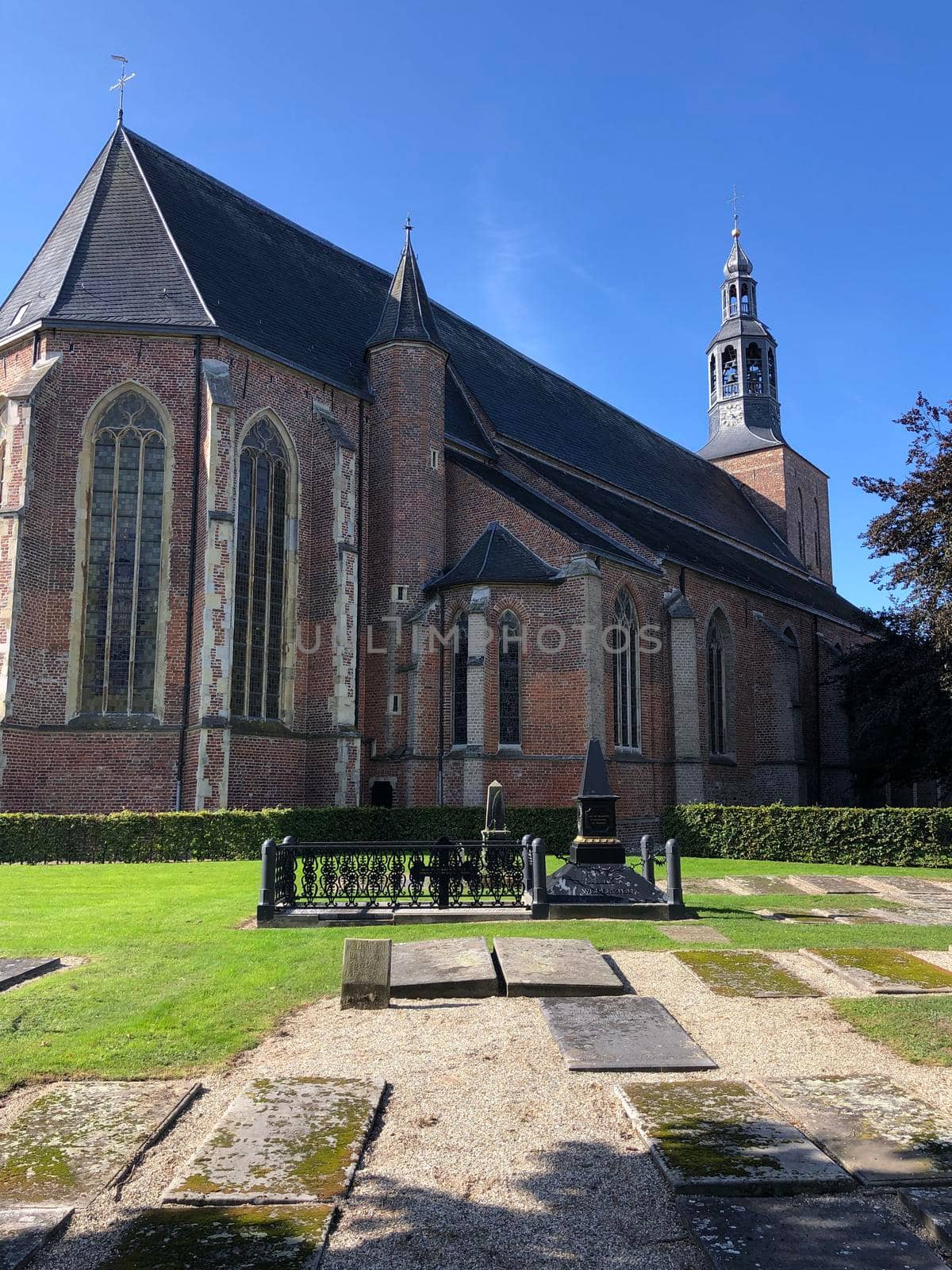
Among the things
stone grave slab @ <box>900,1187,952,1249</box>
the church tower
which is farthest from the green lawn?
the church tower

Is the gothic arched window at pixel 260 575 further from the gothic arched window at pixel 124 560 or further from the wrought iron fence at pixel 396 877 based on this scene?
the wrought iron fence at pixel 396 877

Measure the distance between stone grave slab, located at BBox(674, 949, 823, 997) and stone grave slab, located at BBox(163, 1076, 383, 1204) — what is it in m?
3.46

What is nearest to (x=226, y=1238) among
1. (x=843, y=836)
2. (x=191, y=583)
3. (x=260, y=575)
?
(x=191, y=583)

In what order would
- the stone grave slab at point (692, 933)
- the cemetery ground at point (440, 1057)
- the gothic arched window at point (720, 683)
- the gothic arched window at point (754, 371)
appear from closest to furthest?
the cemetery ground at point (440, 1057)
the stone grave slab at point (692, 933)
the gothic arched window at point (720, 683)
the gothic arched window at point (754, 371)

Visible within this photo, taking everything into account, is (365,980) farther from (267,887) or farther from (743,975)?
(267,887)

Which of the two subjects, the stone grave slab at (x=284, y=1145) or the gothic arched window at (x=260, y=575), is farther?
the gothic arched window at (x=260, y=575)

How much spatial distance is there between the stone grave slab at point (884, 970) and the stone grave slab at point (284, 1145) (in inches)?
168

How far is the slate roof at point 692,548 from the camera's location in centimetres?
2747

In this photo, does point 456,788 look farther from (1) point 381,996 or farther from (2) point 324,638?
(1) point 381,996

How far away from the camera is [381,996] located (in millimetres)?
6934

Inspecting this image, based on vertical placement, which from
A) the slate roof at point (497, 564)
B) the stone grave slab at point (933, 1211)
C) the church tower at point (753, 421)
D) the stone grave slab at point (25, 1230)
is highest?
the church tower at point (753, 421)

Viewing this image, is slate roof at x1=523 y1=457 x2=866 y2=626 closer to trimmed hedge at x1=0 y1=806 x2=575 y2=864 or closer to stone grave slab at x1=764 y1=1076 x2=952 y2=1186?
trimmed hedge at x1=0 y1=806 x2=575 y2=864

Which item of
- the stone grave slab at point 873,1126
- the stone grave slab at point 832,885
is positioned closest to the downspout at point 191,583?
the stone grave slab at point 832,885

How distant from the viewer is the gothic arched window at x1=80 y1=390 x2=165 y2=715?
786 inches
